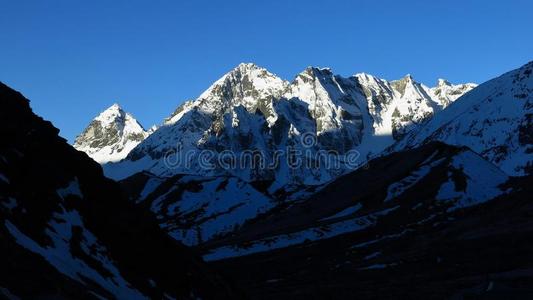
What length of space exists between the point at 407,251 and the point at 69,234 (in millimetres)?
91462

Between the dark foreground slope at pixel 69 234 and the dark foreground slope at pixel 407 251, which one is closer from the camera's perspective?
the dark foreground slope at pixel 69 234

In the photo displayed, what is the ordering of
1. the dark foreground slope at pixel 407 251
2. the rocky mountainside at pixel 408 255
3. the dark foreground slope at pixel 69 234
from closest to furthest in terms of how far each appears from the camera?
the dark foreground slope at pixel 69 234, the rocky mountainside at pixel 408 255, the dark foreground slope at pixel 407 251

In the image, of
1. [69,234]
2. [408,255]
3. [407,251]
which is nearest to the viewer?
[69,234]

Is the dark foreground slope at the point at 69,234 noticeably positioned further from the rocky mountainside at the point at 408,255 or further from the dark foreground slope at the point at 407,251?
the dark foreground slope at the point at 407,251

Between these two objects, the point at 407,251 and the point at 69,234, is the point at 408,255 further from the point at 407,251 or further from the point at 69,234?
the point at 69,234

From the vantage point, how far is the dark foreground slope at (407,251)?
93.4 metres

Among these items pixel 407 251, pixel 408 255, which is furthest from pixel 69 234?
pixel 407 251

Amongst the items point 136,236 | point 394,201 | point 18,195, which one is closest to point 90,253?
point 18,195

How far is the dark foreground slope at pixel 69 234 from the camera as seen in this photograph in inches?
1570

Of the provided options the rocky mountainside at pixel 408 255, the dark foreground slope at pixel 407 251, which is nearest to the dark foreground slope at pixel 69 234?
the rocky mountainside at pixel 408 255

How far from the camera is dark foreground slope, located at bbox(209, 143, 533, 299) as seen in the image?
9338cm

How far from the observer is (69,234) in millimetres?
52250

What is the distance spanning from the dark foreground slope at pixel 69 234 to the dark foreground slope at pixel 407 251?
29.6 meters

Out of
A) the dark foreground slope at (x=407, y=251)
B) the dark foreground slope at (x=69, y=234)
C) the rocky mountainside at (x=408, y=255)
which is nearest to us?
the dark foreground slope at (x=69, y=234)
